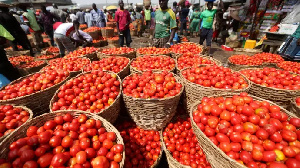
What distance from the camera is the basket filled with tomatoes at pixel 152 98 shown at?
2.48m

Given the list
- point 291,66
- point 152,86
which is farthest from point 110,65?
point 291,66

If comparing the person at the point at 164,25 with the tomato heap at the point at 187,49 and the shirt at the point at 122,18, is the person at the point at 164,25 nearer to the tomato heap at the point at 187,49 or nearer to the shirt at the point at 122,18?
the tomato heap at the point at 187,49

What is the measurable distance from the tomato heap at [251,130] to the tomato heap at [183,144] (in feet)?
2.88

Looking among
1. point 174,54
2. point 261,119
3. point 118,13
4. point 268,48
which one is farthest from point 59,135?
point 268,48

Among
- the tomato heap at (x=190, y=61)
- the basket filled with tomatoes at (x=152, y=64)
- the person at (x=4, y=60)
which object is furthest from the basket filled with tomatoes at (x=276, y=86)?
the person at (x=4, y=60)

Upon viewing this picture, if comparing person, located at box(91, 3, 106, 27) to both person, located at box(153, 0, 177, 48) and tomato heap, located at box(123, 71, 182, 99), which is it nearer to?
person, located at box(153, 0, 177, 48)

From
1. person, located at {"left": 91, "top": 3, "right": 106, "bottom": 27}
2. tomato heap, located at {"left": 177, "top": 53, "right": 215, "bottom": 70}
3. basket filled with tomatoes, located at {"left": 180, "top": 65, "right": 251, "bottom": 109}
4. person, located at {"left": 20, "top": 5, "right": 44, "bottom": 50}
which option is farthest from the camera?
person, located at {"left": 91, "top": 3, "right": 106, "bottom": 27}

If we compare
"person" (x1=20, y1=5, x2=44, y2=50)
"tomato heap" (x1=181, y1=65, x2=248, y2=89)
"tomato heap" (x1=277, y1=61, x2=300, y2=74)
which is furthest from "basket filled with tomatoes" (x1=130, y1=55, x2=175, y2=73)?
"person" (x1=20, y1=5, x2=44, y2=50)

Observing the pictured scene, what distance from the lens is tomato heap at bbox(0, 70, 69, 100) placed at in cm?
269

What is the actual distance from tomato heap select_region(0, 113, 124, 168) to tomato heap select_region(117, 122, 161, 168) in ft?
2.50

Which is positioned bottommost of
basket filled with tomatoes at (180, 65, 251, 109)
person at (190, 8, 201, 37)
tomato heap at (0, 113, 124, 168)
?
tomato heap at (0, 113, 124, 168)

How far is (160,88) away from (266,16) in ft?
33.3

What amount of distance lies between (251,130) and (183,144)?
1.33 m

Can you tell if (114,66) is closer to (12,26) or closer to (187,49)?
(187,49)
